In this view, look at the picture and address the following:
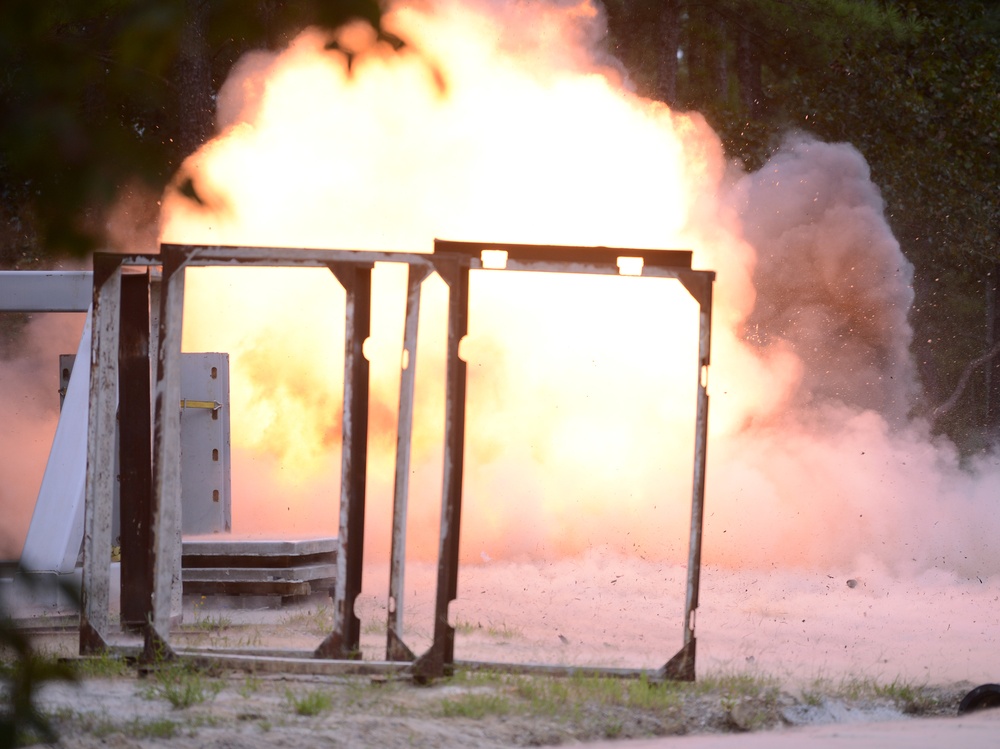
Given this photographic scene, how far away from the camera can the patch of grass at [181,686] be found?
5895 millimetres

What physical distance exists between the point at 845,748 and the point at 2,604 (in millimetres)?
3718

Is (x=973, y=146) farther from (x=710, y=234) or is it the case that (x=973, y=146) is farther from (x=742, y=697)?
(x=742, y=697)

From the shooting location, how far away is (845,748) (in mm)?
5520

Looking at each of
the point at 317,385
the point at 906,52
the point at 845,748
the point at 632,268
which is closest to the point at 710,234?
the point at 317,385

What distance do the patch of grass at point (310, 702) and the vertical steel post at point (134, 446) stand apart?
1.83 m

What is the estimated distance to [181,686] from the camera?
6188mm

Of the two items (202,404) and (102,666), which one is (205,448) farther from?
(102,666)

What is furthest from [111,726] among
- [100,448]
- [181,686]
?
[100,448]

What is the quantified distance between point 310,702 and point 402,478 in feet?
3.84

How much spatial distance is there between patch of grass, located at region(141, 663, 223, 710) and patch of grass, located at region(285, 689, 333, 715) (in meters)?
0.34

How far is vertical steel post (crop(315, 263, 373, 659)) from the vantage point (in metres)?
6.59

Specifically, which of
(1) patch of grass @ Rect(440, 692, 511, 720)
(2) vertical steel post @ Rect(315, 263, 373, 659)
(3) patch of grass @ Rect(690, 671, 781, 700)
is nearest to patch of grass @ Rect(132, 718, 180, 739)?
(1) patch of grass @ Rect(440, 692, 511, 720)

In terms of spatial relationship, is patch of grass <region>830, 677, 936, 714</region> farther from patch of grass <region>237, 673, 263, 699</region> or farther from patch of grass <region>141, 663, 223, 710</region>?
patch of grass <region>141, 663, 223, 710</region>

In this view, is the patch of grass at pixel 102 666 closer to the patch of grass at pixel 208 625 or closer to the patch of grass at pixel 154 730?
the patch of grass at pixel 154 730
